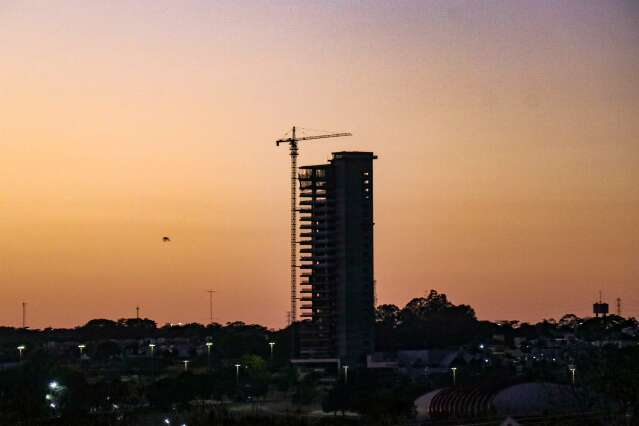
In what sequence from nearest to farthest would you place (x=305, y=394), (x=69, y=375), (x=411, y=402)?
1. (x=411, y=402)
2. (x=69, y=375)
3. (x=305, y=394)

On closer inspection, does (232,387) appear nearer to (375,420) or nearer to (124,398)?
(124,398)

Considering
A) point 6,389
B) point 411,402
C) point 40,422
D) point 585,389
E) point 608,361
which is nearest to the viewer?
point 585,389

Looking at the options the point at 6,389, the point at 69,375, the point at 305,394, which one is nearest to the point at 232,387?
the point at 305,394

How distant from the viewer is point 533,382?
518ft

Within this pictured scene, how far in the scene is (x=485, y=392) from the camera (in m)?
154

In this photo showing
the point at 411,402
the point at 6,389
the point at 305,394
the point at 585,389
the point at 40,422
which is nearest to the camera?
the point at 585,389

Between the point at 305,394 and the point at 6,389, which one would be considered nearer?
the point at 6,389

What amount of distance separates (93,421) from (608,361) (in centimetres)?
5537

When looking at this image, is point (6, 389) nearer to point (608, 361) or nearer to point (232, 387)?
point (232, 387)

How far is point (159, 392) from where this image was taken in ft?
552

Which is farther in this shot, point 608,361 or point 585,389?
point 608,361

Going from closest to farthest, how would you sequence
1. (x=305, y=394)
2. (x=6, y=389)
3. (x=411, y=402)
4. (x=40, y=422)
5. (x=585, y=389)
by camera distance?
(x=585, y=389) < (x=40, y=422) < (x=411, y=402) < (x=6, y=389) < (x=305, y=394)

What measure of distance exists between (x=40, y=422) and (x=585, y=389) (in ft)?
197

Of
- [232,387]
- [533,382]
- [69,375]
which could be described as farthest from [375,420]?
[232,387]
